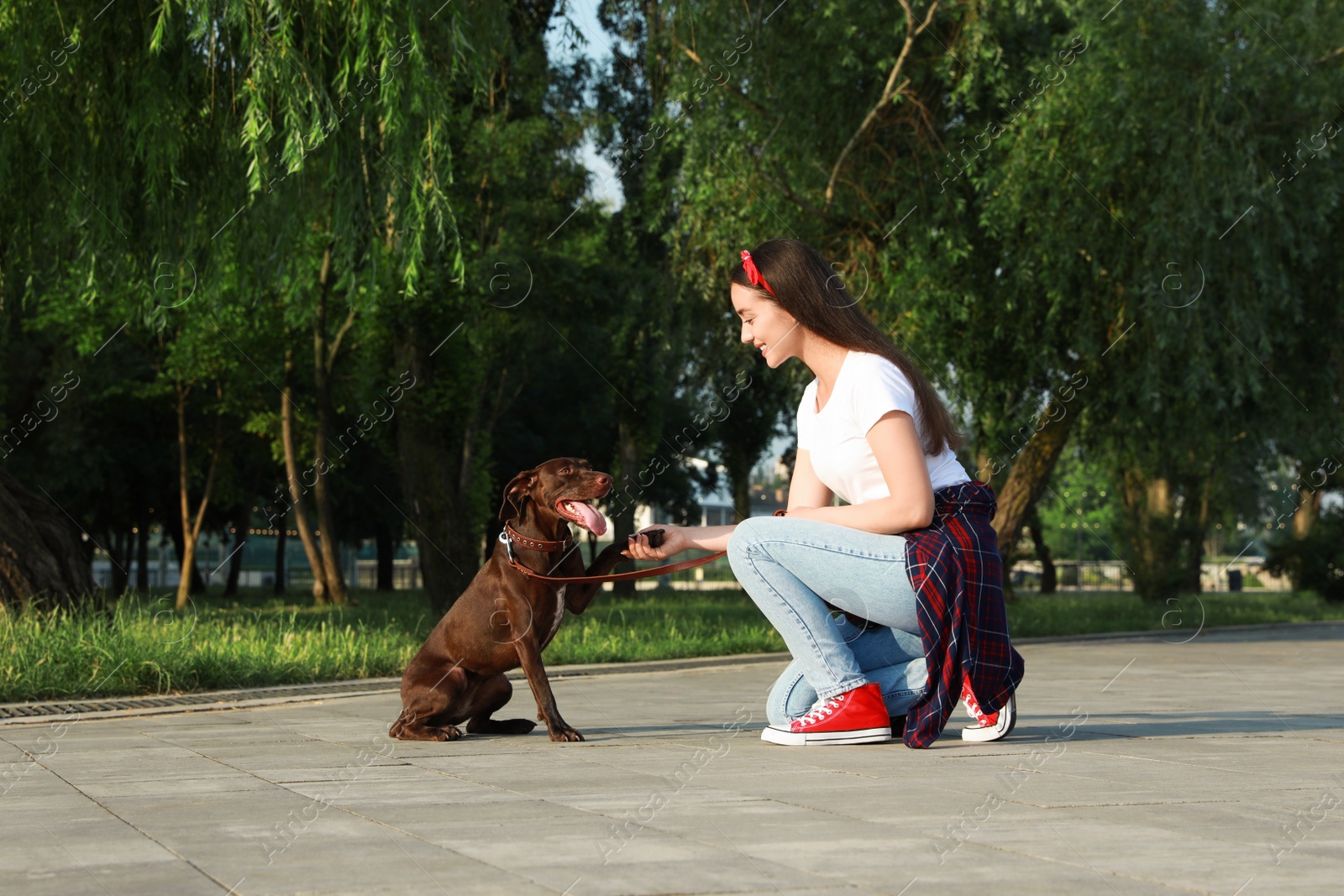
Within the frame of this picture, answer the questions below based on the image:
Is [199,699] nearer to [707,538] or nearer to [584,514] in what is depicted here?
[584,514]

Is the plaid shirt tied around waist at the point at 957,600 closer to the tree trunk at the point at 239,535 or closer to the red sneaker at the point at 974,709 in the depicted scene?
the red sneaker at the point at 974,709

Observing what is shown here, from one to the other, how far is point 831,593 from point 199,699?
495cm

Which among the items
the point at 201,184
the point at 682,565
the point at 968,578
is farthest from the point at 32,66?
the point at 968,578

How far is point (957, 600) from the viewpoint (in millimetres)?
5262

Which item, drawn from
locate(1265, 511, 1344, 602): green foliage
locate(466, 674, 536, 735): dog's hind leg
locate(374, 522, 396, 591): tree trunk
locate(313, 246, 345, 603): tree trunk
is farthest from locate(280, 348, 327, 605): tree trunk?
locate(466, 674, 536, 735): dog's hind leg

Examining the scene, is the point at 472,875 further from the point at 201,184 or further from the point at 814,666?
the point at 201,184

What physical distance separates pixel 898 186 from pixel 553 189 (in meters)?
9.37

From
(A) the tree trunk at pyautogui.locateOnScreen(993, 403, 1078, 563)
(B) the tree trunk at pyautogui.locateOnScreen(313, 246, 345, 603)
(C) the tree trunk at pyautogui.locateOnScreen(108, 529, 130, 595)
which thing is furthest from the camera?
(C) the tree trunk at pyautogui.locateOnScreen(108, 529, 130, 595)

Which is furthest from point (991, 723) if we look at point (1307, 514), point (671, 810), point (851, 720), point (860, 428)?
point (1307, 514)

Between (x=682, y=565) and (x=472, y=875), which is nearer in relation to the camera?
(x=472, y=875)

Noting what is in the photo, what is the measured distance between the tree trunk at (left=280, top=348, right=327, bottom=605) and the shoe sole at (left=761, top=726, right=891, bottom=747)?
22.7 meters

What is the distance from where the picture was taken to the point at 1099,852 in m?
3.46

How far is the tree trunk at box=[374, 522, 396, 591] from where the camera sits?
44497 millimetres

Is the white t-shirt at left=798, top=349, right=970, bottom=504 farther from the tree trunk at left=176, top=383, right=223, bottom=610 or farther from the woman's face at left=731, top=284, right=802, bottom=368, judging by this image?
the tree trunk at left=176, top=383, right=223, bottom=610
